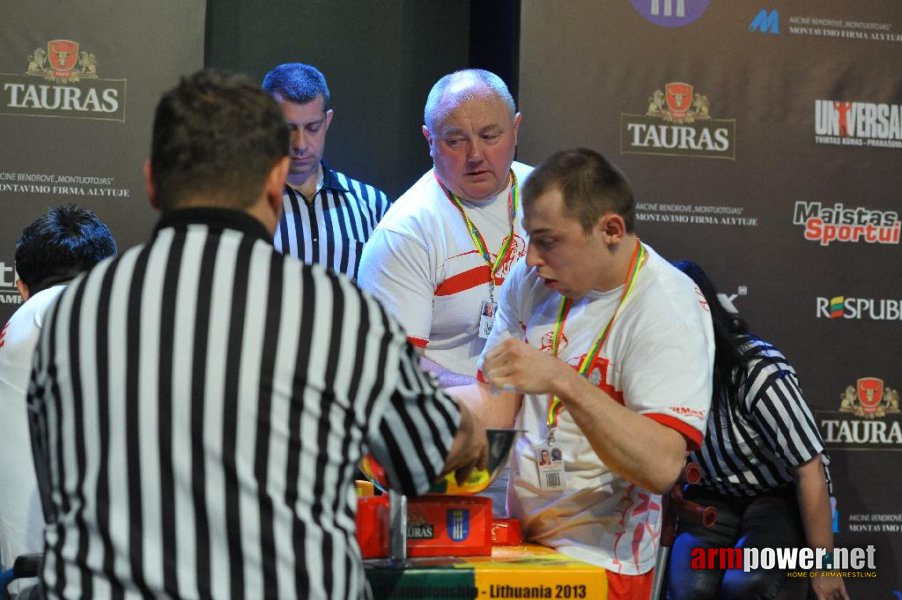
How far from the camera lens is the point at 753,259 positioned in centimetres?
457

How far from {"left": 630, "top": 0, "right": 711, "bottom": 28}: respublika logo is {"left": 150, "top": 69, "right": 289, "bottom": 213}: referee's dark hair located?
124 inches

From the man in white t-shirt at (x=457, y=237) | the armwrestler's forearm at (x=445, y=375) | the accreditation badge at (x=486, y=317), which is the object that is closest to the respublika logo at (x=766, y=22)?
the man in white t-shirt at (x=457, y=237)

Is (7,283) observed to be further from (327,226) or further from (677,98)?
(677,98)

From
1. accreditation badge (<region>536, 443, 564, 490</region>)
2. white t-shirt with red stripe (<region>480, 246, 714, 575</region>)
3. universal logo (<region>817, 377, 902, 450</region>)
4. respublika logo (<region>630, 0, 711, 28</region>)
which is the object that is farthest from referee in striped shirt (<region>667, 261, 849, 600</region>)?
accreditation badge (<region>536, 443, 564, 490</region>)

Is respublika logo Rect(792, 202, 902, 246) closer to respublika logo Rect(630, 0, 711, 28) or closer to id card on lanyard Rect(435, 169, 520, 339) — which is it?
respublika logo Rect(630, 0, 711, 28)

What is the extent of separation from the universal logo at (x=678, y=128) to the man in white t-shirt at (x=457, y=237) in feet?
3.75

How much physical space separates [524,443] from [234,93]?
3.82ft

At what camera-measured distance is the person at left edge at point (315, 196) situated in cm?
386

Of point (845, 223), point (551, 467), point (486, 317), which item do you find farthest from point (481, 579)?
point (845, 223)

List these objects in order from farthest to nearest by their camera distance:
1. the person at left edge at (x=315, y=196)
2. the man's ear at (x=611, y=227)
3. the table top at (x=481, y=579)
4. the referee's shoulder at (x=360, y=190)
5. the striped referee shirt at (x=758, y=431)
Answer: the referee's shoulder at (x=360, y=190)
the person at left edge at (x=315, y=196)
the striped referee shirt at (x=758, y=431)
the man's ear at (x=611, y=227)
the table top at (x=481, y=579)

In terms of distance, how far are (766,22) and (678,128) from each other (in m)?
0.59

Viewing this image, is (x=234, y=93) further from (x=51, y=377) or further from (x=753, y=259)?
(x=753, y=259)

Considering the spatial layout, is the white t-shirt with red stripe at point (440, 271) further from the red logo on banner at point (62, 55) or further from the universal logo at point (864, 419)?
the universal logo at point (864, 419)

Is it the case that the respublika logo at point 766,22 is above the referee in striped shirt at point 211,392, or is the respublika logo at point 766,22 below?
above
